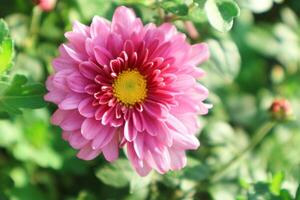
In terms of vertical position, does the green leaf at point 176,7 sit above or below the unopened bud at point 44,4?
above

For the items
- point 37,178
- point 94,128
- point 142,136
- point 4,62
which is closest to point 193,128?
point 142,136

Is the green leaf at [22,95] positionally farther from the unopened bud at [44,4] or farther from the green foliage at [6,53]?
the unopened bud at [44,4]

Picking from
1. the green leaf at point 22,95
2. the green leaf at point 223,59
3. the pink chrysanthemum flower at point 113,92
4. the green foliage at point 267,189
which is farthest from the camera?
the green leaf at point 223,59

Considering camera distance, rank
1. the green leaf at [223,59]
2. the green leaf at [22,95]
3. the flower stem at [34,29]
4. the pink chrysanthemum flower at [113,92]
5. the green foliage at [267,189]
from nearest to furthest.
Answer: the pink chrysanthemum flower at [113,92] < the green leaf at [22,95] < the green foliage at [267,189] < the green leaf at [223,59] < the flower stem at [34,29]

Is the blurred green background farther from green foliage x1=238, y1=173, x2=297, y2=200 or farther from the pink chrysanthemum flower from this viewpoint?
the pink chrysanthemum flower

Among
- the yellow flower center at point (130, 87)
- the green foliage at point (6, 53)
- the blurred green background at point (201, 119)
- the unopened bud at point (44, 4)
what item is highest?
the green foliage at point (6, 53)

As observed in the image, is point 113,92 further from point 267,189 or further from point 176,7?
point 267,189

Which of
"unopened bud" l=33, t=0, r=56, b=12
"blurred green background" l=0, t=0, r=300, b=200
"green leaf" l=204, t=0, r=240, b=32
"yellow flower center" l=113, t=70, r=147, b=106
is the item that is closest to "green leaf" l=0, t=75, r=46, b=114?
"blurred green background" l=0, t=0, r=300, b=200

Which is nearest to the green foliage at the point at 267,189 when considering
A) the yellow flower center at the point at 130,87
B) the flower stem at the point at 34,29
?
the yellow flower center at the point at 130,87

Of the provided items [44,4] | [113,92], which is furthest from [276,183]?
[44,4]
